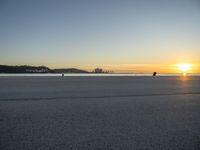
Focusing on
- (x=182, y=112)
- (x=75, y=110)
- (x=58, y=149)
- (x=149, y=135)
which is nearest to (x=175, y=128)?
(x=149, y=135)

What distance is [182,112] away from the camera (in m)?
Result: 8.12

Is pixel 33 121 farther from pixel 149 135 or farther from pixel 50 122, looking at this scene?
pixel 149 135

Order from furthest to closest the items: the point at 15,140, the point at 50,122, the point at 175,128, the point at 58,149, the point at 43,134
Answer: the point at 50,122, the point at 175,128, the point at 43,134, the point at 15,140, the point at 58,149

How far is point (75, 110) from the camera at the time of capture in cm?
827

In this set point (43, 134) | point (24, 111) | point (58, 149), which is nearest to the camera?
point (58, 149)

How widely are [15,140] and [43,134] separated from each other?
59cm

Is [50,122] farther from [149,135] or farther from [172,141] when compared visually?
[172,141]

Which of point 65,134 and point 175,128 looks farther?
point 175,128

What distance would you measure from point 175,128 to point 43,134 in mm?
2826

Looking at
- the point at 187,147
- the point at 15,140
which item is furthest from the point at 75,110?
the point at 187,147

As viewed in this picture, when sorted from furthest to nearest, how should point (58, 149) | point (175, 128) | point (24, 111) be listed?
point (24, 111), point (175, 128), point (58, 149)

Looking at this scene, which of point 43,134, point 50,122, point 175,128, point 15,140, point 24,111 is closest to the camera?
point 15,140

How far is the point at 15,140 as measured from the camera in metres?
5.00

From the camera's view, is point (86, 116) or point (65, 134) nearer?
point (65, 134)
